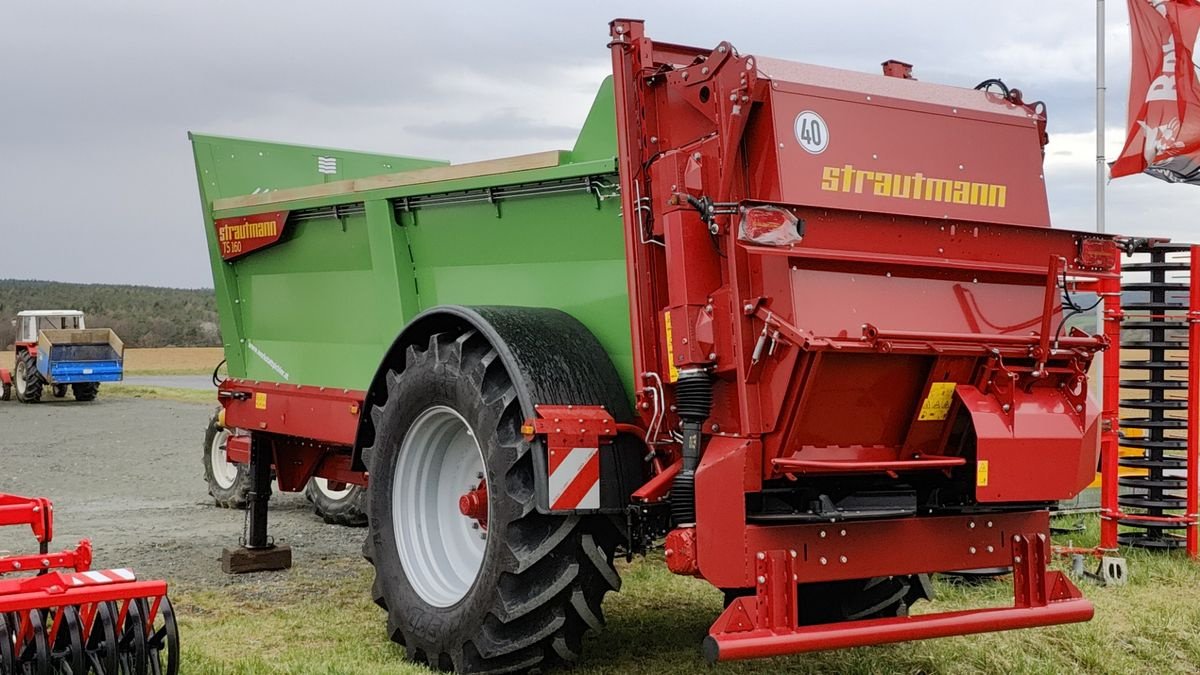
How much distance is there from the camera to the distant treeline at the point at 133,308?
52.1 meters

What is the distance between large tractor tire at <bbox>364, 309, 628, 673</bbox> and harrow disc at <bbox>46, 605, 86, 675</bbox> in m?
1.41

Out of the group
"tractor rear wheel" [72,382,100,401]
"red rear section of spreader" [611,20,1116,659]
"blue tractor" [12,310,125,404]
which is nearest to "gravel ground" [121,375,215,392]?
"tractor rear wheel" [72,382,100,401]

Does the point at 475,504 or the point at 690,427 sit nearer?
the point at 690,427

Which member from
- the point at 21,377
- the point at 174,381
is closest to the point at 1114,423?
the point at 21,377

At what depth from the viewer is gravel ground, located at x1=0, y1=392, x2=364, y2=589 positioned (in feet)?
27.1

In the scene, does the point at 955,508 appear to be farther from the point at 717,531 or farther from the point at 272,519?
the point at 272,519

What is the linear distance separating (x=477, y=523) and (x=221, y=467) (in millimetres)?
6356

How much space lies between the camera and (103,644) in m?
4.55

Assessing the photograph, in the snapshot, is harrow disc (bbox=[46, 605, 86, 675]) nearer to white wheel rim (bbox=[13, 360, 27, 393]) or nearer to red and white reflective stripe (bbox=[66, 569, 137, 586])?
red and white reflective stripe (bbox=[66, 569, 137, 586])

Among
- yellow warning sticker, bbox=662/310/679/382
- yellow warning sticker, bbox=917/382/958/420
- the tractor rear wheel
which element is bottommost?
the tractor rear wheel

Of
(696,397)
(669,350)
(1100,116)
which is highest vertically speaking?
(1100,116)

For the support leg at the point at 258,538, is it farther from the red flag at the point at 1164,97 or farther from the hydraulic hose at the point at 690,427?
the red flag at the point at 1164,97

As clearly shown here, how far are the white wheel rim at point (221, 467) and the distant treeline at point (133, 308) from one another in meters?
29.8

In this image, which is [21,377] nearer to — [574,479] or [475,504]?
[475,504]
